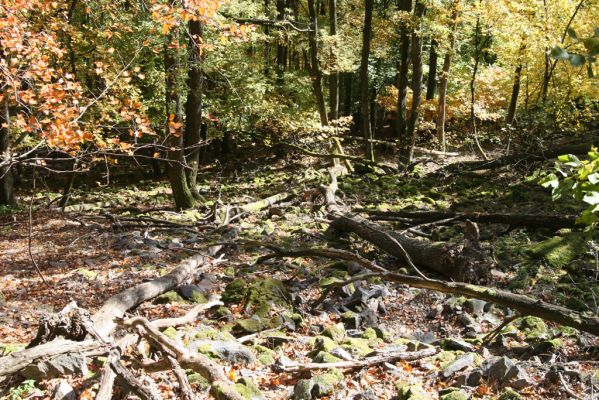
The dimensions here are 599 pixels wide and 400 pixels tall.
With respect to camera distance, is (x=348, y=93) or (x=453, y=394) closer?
(x=453, y=394)

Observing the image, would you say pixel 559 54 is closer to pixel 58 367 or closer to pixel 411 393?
pixel 411 393

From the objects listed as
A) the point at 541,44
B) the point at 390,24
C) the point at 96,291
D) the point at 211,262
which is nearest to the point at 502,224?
the point at 211,262

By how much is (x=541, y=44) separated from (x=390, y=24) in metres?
8.75

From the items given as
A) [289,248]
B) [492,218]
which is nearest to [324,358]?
[289,248]

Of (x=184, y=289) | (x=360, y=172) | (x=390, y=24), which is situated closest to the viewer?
(x=184, y=289)

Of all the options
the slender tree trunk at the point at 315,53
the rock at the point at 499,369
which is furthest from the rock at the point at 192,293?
the slender tree trunk at the point at 315,53

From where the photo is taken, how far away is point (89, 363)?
468 cm

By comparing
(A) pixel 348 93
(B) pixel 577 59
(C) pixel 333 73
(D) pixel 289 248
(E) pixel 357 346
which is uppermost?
(C) pixel 333 73

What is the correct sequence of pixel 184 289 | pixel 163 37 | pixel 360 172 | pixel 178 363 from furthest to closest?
pixel 360 172 → pixel 163 37 → pixel 184 289 → pixel 178 363

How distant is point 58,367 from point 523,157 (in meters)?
12.9

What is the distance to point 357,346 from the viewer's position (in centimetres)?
550

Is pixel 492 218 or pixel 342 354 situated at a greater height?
pixel 492 218

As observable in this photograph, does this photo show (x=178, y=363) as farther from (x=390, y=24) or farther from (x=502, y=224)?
(x=390, y=24)

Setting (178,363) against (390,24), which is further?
(390,24)
